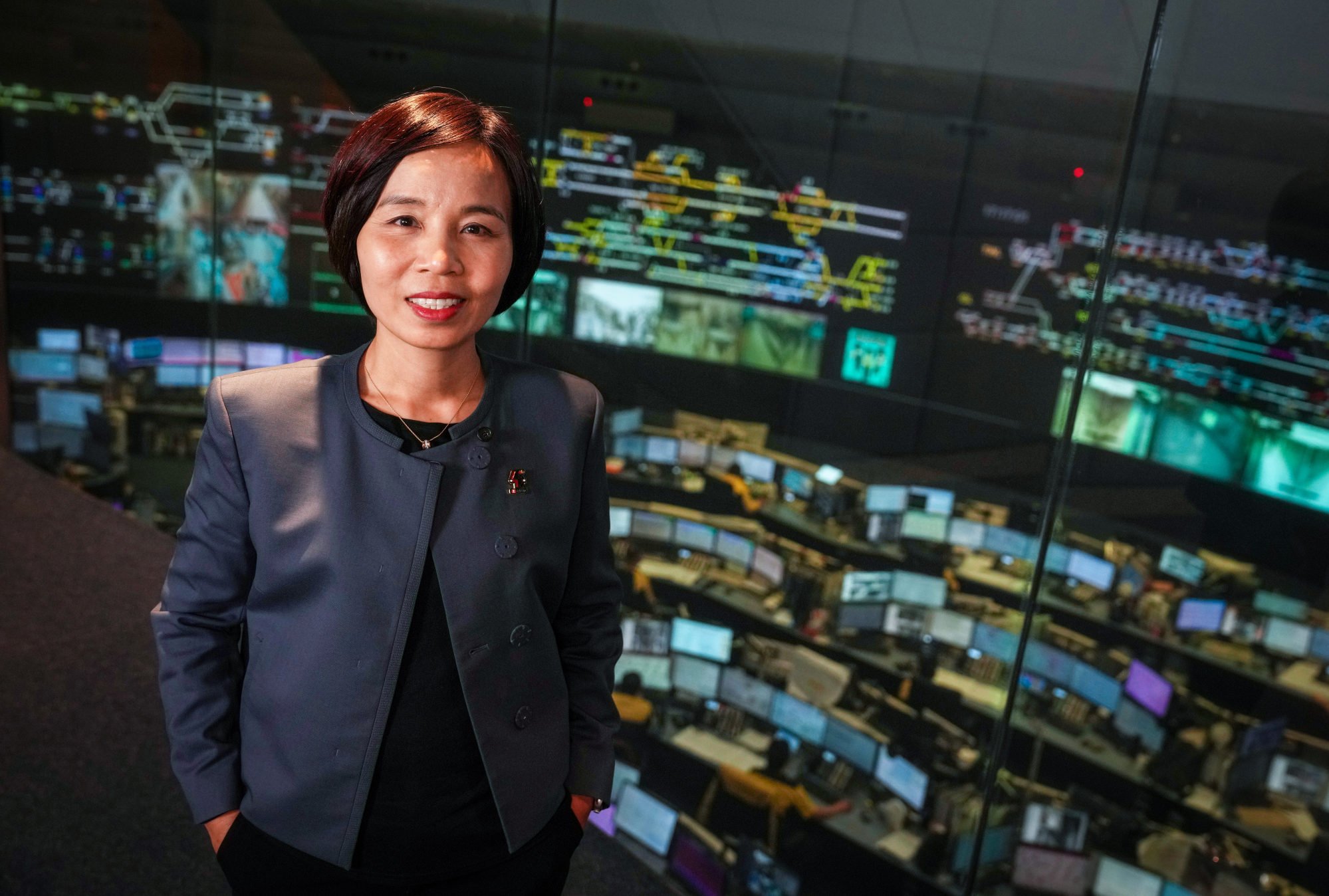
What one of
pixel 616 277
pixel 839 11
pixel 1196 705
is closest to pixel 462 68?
pixel 616 277

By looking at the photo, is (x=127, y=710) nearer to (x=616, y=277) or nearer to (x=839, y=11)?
(x=616, y=277)

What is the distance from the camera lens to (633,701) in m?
7.51

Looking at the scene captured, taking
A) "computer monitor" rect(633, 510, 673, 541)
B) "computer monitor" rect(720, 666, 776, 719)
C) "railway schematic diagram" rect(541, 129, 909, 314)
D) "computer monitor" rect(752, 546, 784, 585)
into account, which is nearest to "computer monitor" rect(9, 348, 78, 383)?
"railway schematic diagram" rect(541, 129, 909, 314)

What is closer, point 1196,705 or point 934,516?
point 1196,705

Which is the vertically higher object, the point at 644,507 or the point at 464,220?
the point at 464,220

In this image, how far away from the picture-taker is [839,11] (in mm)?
4625

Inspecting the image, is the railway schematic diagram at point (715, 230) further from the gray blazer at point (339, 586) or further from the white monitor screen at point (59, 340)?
the white monitor screen at point (59, 340)

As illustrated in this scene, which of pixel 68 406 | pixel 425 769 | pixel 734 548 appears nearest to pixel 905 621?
pixel 734 548

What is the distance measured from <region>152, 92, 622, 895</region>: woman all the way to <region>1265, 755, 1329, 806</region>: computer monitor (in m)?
4.72

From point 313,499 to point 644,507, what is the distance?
6.23 meters

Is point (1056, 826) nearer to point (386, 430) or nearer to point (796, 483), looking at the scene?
point (796, 483)

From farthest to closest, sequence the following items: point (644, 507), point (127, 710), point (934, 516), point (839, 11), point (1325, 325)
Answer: point (644, 507)
point (934, 516)
point (839, 11)
point (1325, 325)
point (127, 710)

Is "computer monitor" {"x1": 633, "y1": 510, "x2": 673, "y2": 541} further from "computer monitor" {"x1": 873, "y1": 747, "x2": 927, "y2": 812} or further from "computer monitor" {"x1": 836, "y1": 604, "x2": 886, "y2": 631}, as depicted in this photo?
"computer monitor" {"x1": 873, "y1": 747, "x2": 927, "y2": 812}

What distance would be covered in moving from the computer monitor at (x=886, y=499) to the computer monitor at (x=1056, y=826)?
1831 millimetres
